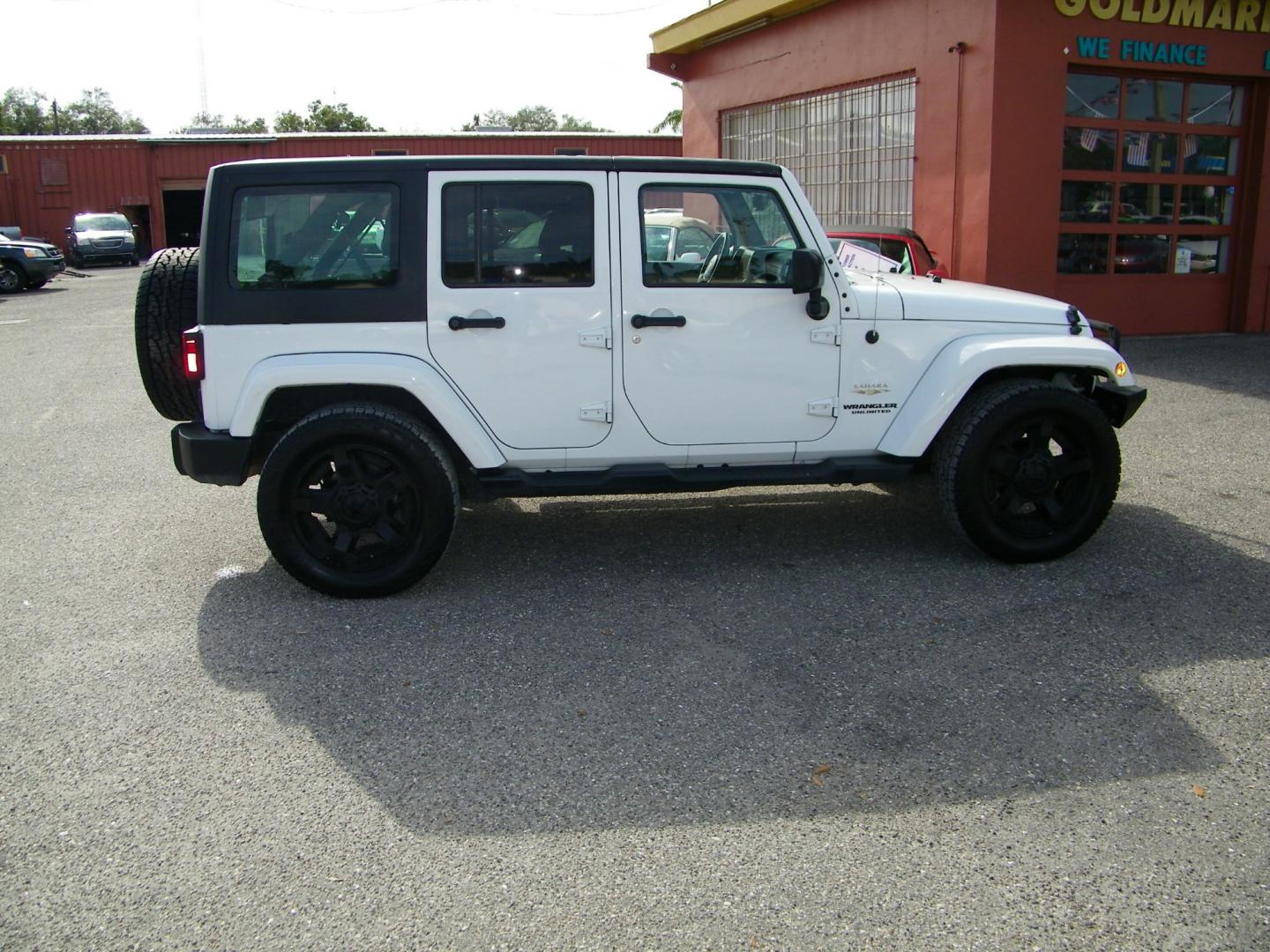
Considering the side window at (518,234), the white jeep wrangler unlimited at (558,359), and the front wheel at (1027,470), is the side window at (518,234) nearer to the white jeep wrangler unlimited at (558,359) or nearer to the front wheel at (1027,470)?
the white jeep wrangler unlimited at (558,359)

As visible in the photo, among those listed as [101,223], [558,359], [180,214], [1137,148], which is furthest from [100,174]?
[558,359]

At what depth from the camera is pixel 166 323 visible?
16.8 feet

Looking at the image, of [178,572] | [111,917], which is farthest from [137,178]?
[111,917]

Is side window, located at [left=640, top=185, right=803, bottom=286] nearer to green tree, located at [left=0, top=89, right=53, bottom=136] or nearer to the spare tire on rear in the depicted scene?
the spare tire on rear

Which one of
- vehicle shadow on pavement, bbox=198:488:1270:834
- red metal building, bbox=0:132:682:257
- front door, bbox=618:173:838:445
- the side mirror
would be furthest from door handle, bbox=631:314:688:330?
red metal building, bbox=0:132:682:257

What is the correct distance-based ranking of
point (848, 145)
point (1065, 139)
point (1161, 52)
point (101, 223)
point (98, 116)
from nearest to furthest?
1. point (1065, 139)
2. point (1161, 52)
3. point (848, 145)
4. point (101, 223)
5. point (98, 116)

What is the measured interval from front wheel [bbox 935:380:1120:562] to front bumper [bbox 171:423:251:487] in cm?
325

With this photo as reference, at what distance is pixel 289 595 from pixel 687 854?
2.72 metres

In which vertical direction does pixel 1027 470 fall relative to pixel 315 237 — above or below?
below

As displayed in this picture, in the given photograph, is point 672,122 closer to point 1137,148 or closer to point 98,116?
point 1137,148

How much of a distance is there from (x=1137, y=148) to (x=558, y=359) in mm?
10095

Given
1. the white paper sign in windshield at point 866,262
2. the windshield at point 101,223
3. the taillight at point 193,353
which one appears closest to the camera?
the taillight at point 193,353

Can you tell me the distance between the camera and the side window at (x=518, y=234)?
4.96 metres

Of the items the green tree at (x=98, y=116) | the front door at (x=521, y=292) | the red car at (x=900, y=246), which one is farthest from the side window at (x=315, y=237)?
the green tree at (x=98, y=116)
